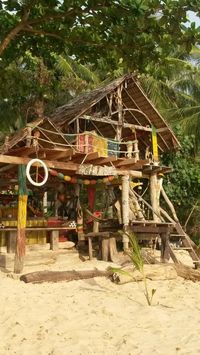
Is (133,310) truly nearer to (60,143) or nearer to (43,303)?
(43,303)

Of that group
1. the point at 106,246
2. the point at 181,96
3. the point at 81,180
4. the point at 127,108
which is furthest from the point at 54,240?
the point at 181,96

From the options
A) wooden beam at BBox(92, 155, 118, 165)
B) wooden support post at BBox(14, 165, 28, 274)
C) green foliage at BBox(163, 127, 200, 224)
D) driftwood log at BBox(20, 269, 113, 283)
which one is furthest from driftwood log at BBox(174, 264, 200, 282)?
green foliage at BBox(163, 127, 200, 224)

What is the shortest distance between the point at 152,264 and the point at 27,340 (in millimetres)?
5484

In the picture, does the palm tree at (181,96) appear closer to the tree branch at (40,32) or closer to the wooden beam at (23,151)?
the wooden beam at (23,151)

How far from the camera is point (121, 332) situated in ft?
20.3

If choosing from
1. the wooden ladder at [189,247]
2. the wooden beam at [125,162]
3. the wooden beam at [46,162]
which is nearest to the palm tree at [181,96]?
the wooden ladder at [189,247]

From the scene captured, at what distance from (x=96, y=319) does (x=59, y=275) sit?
3072 millimetres

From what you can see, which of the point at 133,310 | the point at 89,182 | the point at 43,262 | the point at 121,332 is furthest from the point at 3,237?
the point at 121,332

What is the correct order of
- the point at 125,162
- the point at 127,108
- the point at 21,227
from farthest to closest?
the point at 127,108 → the point at 125,162 → the point at 21,227

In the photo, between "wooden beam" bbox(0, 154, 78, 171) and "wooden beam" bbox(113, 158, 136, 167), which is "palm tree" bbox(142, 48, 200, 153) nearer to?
"wooden beam" bbox(113, 158, 136, 167)

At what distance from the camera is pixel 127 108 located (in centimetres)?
1609

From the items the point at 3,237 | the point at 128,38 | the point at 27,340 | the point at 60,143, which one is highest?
the point at 128,38

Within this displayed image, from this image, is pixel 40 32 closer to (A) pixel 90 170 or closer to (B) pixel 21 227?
(B) pixel 21 227

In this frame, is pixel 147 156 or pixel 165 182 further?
pixel 165 182
